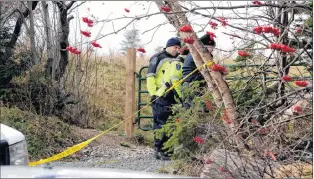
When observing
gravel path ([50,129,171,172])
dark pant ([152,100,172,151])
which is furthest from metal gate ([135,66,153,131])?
dark pant ([152,100,172,151])

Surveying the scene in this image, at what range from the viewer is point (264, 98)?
5.90 m

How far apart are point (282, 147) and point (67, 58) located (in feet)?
28.8

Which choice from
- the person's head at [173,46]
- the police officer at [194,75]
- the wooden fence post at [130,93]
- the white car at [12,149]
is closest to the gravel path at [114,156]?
the wooden fence post at [130,93]

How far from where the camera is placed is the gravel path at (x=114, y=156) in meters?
9.53

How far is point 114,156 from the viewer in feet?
36.0

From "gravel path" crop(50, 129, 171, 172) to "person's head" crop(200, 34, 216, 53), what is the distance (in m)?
2.13

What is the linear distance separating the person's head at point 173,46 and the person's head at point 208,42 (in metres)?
2.30

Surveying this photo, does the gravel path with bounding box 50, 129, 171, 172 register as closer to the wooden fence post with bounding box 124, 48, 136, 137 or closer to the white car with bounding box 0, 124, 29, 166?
the wooden fence post with bounding box 124, 48, 136, 137

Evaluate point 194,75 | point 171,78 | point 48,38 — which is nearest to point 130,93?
point 48,38

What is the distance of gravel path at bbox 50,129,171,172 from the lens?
9.53 m

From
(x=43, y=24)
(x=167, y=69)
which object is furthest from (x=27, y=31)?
(x=167, y=69)

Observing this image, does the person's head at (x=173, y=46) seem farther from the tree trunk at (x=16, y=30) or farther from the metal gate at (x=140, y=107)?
the tree trunk at (x=16, y=30)

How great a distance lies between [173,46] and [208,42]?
2.63 meters

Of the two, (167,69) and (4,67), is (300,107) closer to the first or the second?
(167,69)
